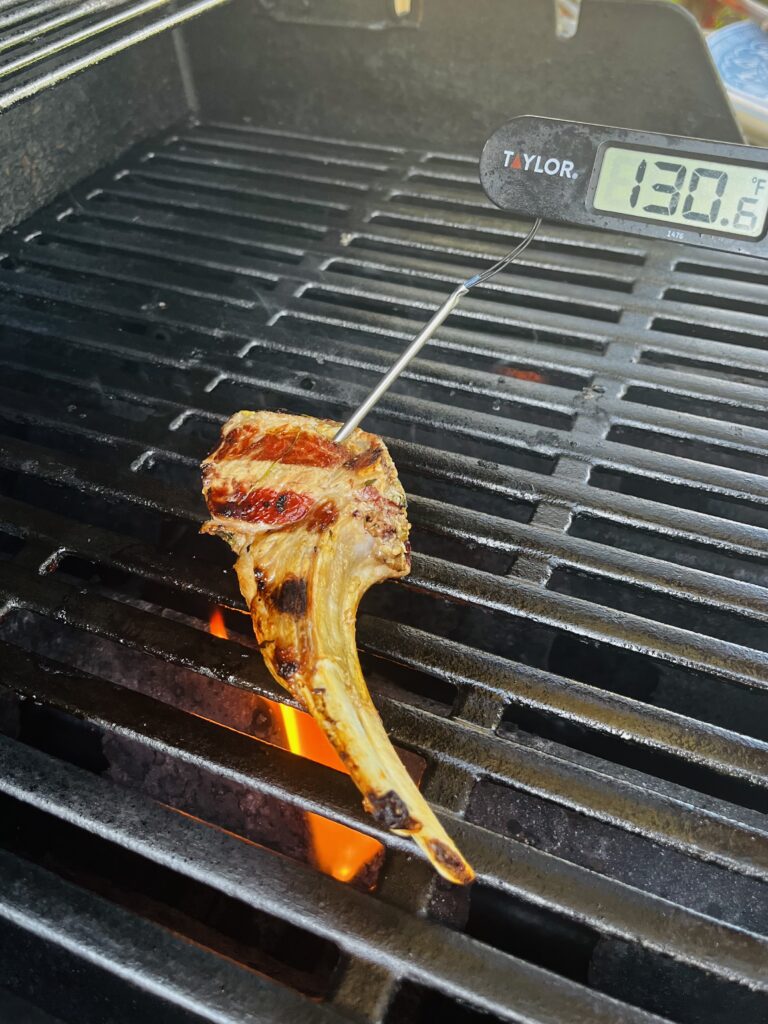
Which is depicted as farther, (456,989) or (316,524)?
(316,524)

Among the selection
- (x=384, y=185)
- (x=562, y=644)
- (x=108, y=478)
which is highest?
(x=384, y=185)

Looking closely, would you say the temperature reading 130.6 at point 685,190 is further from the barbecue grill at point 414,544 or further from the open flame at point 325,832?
the open flame at point 325,832

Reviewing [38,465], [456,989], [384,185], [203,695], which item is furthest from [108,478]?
[384,185]

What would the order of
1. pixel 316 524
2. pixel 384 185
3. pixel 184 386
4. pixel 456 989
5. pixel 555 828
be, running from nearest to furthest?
pixel 456 989 → pixel 555 828 → pixel 316 524 → pixel 184 386 → pixel 384 185

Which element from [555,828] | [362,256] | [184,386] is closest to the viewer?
[555,828]

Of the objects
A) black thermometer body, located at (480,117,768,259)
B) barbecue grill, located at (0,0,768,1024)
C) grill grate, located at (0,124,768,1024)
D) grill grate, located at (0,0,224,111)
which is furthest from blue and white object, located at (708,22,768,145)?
grill grate, located at (0,0,224,111)

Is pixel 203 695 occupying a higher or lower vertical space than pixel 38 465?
lower

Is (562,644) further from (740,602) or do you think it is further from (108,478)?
(108,478)
